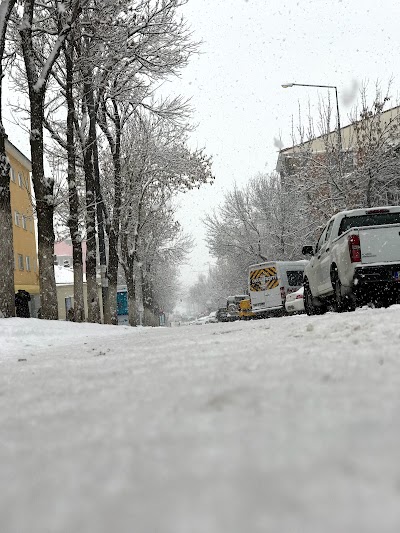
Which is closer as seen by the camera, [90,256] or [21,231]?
[90,256]

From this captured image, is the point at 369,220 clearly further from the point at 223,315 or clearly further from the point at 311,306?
the point at 223,315

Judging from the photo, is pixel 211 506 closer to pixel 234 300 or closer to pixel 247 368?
pixel 247 368

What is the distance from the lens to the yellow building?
37906 mm

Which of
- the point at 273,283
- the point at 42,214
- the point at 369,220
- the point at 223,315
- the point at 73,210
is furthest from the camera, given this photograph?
the point at 223,315

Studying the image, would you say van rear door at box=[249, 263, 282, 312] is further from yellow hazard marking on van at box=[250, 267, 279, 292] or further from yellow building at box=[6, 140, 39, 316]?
yellow building at box=[6, 140, 39, 316]

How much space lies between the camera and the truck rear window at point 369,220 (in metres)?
10.8

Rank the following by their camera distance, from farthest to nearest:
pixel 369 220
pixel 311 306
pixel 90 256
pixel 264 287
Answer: pixel 264 287
pixel 90 256
pixel 311 306
pixel 369 220

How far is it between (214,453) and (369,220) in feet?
33.2

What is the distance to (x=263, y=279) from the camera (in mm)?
25578

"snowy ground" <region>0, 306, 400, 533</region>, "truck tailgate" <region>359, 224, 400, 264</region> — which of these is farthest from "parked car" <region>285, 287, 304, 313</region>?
"snowy ground" <region>0, 306, 400, 533</region>

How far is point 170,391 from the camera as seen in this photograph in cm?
238

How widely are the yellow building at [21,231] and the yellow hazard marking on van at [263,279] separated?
17303 millimetres

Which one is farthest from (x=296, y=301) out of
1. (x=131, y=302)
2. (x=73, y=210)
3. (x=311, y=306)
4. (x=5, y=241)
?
(x=131, y=302)

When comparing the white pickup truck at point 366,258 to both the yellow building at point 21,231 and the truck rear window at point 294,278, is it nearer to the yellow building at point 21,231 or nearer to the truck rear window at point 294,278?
the truck rear window at point 294,278
